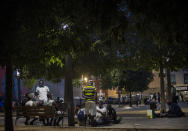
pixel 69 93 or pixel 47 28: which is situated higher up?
pixel 47 28

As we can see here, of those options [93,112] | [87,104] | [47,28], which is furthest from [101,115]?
[47,28]

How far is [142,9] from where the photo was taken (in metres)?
5.20

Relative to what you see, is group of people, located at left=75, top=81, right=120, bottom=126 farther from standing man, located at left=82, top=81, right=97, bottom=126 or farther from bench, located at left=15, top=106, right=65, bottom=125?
bench, located at left=15, top=106, right=65, bottom=125

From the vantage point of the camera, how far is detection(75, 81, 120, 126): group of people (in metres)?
12.7

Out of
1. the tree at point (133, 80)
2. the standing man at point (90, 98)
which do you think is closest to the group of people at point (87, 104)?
the standing man at point (90, 98)

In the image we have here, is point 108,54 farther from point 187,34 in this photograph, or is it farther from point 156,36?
point 187,34

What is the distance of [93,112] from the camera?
12.8 m

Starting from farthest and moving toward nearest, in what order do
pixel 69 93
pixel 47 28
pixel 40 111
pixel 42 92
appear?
1. pixel 69 93
2. pixel 42 92
3. pixel 40 111
4. pixel 47 28

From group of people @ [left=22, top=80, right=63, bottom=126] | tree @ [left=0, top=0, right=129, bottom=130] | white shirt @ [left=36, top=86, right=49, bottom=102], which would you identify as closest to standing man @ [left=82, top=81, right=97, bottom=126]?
group of people @ [left=22, top=80, right=63, bottom=126]

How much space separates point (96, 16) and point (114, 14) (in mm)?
339

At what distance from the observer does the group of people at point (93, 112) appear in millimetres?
12733

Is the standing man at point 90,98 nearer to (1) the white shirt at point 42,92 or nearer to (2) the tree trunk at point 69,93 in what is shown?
(2) the tree trunk at point 69,93

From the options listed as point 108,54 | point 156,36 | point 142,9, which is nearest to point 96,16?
point 142,9

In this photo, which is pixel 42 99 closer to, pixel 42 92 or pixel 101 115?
pixel 42 92
